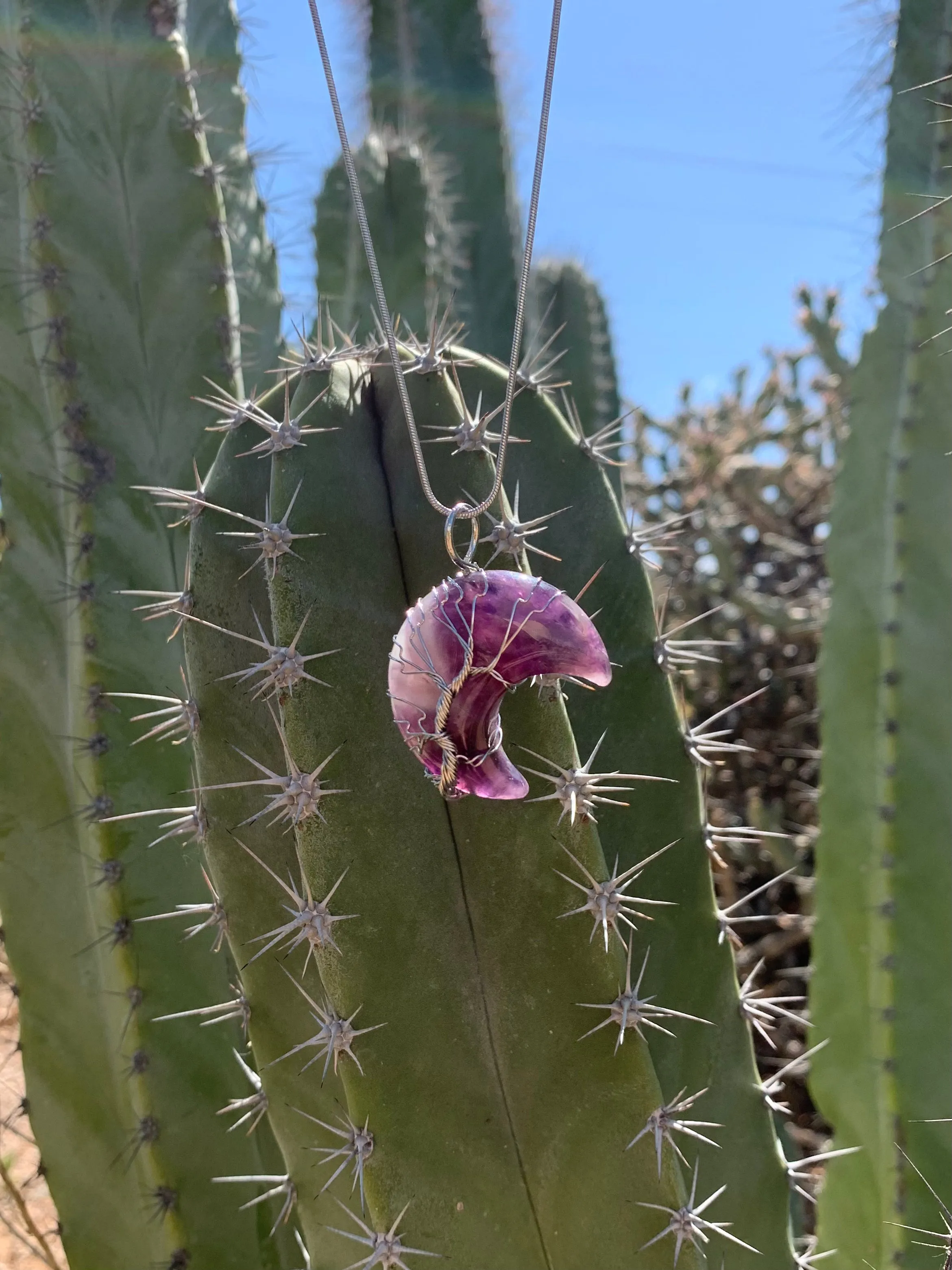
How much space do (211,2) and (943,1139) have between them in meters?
2.68

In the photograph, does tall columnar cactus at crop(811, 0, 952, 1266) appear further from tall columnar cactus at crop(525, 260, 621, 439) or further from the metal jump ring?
the metal jump ring

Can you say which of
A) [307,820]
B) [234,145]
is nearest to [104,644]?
[307,820]

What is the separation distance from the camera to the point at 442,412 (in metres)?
1.13

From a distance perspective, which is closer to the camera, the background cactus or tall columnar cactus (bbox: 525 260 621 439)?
the background cactus

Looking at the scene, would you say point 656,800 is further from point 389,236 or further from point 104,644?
point 389,236

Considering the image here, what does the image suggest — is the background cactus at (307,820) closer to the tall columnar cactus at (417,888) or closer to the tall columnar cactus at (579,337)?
the tall columnar cactus at (417,888)

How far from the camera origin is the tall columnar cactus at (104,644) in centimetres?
167

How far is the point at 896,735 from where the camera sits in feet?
6.12

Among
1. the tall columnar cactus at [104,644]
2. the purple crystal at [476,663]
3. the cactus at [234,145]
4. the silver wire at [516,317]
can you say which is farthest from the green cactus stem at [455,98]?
the purple crystal at [476,663]

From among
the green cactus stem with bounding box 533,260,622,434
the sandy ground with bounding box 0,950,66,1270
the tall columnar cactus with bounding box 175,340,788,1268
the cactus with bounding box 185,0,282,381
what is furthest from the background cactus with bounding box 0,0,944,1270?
the green cactus stem with bounding box 533,260,622,434

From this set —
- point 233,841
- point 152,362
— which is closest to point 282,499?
point 233,841

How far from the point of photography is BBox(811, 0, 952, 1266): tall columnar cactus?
5.80 ft

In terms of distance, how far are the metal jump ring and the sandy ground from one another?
1241 mm

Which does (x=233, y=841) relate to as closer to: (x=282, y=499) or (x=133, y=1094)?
(x=282, y=499)
